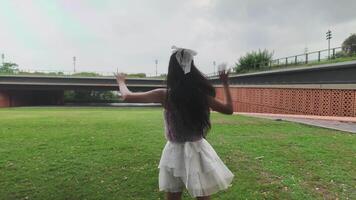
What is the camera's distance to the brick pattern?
21.7m

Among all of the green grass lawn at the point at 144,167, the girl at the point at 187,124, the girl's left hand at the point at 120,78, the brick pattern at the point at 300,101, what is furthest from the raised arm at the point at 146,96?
the brick pattern at the point at 300,101

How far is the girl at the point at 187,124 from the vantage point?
3119 mm

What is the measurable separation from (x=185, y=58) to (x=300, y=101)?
25.0 metres

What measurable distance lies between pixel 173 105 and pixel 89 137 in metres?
7.52

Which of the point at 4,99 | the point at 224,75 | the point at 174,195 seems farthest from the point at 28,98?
the point at 224,75

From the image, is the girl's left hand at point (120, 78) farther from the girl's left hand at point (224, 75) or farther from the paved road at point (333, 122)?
the paved road at point (333, 122)

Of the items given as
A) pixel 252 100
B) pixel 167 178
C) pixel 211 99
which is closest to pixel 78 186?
pixel 167 178

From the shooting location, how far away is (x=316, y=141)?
9.35 meters

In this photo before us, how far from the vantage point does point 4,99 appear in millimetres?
54875

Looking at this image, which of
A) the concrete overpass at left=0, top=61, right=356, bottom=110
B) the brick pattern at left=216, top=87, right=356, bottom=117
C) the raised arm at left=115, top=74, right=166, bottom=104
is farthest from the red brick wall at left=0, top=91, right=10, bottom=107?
the raised arm at left=115, top=74, right=166, bottom=104

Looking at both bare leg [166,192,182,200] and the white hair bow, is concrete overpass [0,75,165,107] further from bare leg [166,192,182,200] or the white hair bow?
the white hair bow

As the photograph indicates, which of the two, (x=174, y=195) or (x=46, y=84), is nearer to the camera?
(x=174, y=195)

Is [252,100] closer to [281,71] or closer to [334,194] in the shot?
[281,71]

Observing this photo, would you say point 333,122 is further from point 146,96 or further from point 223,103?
point 146,96
